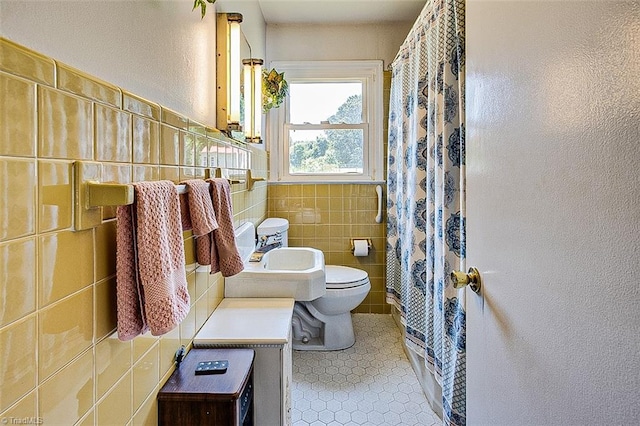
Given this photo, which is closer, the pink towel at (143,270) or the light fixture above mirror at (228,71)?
the pink towel at (143,270)

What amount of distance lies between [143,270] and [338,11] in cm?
271

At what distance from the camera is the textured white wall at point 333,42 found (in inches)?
117

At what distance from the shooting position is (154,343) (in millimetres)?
941

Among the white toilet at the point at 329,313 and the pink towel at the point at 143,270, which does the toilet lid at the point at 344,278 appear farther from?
the pink towel at the point at 143,270

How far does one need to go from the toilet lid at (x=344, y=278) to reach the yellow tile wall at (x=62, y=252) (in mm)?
1491

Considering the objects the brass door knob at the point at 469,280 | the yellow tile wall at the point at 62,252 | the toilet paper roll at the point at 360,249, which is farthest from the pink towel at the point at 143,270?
the toilet paper roll at the point at 360,249

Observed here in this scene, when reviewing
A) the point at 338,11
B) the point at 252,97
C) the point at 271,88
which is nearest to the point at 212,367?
the point at 252,97

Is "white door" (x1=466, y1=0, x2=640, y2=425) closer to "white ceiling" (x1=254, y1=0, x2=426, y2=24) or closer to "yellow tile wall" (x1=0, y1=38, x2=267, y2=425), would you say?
"yellow tile wall" (x1=0, y1=38, x2=267, y2=425)

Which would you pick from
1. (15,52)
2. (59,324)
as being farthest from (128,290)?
(15,52)

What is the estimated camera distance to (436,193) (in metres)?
1.57

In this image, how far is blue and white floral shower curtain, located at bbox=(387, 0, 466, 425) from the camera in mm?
1396

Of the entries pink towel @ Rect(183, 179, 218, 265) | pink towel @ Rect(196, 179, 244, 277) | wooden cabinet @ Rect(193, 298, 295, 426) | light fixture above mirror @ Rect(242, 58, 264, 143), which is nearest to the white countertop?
wooden cabinet @ Rect(193, 298, 295, 426)

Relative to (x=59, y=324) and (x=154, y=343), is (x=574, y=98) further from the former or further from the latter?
(x=154, y=343)

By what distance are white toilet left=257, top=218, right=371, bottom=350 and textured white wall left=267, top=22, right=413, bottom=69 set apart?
59.3 inches
